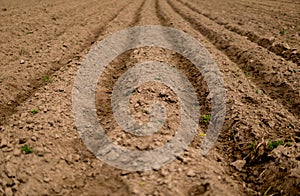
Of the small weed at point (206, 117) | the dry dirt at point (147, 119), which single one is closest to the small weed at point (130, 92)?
the dry dirt at point (147, 119)

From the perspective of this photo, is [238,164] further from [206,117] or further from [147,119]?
[147,119]

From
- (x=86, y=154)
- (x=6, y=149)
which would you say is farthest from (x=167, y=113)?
(x=6, y=149)

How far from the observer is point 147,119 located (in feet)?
20.7

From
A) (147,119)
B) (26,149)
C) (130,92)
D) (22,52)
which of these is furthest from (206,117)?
(22,52)

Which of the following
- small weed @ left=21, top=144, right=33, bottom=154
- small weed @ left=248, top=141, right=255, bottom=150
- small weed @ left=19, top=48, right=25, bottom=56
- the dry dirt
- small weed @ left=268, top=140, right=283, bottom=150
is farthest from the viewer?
small weed @ left=19, top=48, right=25, bottom=56

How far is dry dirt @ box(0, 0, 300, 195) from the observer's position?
4.92m

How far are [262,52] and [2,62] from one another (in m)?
9.33

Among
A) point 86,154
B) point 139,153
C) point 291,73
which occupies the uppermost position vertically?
point 291,73

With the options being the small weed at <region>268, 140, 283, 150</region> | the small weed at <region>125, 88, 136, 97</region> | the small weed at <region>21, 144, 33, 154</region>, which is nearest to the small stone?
the small weed at <region>268, 140, 283, 150</region>

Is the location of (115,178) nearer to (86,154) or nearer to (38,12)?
(86,154)

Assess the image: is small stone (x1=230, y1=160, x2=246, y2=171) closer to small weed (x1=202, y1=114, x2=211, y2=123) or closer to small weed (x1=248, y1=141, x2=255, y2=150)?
small weed (x1=248, y1=141, x2=255, y2=150)

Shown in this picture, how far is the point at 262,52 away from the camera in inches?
402

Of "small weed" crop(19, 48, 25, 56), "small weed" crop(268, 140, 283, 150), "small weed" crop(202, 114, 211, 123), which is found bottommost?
"small weed" crop(202, 114, 211, 123)

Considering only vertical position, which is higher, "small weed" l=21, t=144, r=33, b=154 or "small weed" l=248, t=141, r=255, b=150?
"small weed" l=248, t=141, r=255, b=150
